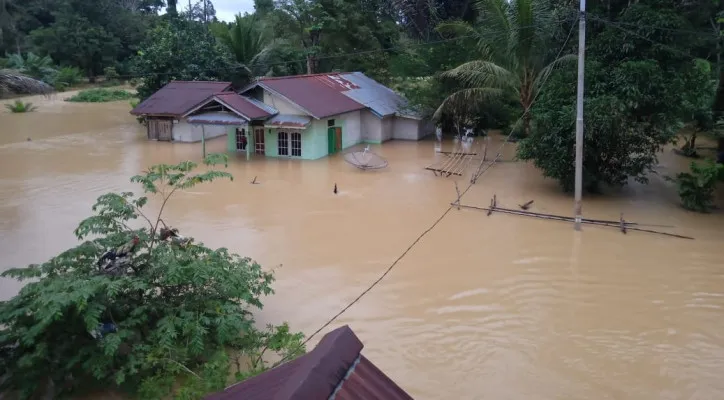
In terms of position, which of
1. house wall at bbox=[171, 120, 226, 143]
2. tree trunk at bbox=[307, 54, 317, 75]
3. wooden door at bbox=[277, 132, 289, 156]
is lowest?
wooden door at bbox=[277, 132, 289, 156]

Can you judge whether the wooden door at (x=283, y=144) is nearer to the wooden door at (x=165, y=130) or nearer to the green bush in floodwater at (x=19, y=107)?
the wooden door at (x=165, y=130)

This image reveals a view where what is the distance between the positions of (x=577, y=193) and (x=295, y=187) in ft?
26.5

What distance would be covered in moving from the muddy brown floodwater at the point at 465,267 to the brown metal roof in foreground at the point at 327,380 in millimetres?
4242

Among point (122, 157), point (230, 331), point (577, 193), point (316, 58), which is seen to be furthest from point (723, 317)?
point (316, 58)

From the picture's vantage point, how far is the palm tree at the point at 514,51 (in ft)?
60.3

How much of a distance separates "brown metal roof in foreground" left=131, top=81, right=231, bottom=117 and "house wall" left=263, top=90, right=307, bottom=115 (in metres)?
4.04

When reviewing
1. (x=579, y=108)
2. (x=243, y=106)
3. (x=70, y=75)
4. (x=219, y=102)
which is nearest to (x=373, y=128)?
(x=243, y=106)

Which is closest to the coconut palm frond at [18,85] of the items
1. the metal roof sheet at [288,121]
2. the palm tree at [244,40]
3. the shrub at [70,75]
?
the metal roof sheet at [288,121]

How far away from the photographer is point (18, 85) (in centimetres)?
1056

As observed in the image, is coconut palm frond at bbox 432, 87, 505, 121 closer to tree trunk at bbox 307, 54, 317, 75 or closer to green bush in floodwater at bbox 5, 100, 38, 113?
tree trunk at bbox 307, 54, 317, 75

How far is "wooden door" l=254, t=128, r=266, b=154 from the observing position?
2261 cm

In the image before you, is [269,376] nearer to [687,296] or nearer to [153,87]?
[687,296]

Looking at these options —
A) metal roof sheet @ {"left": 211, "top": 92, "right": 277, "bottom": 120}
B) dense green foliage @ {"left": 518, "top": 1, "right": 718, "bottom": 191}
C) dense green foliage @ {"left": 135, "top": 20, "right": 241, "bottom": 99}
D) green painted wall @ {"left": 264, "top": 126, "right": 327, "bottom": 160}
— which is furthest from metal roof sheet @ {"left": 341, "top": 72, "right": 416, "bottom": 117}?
dense green foliage @ {"left": 518, "top": 1, "right": 718, "bottom": 191}

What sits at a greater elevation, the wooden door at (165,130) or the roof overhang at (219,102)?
the roof overhang at (219,102)
